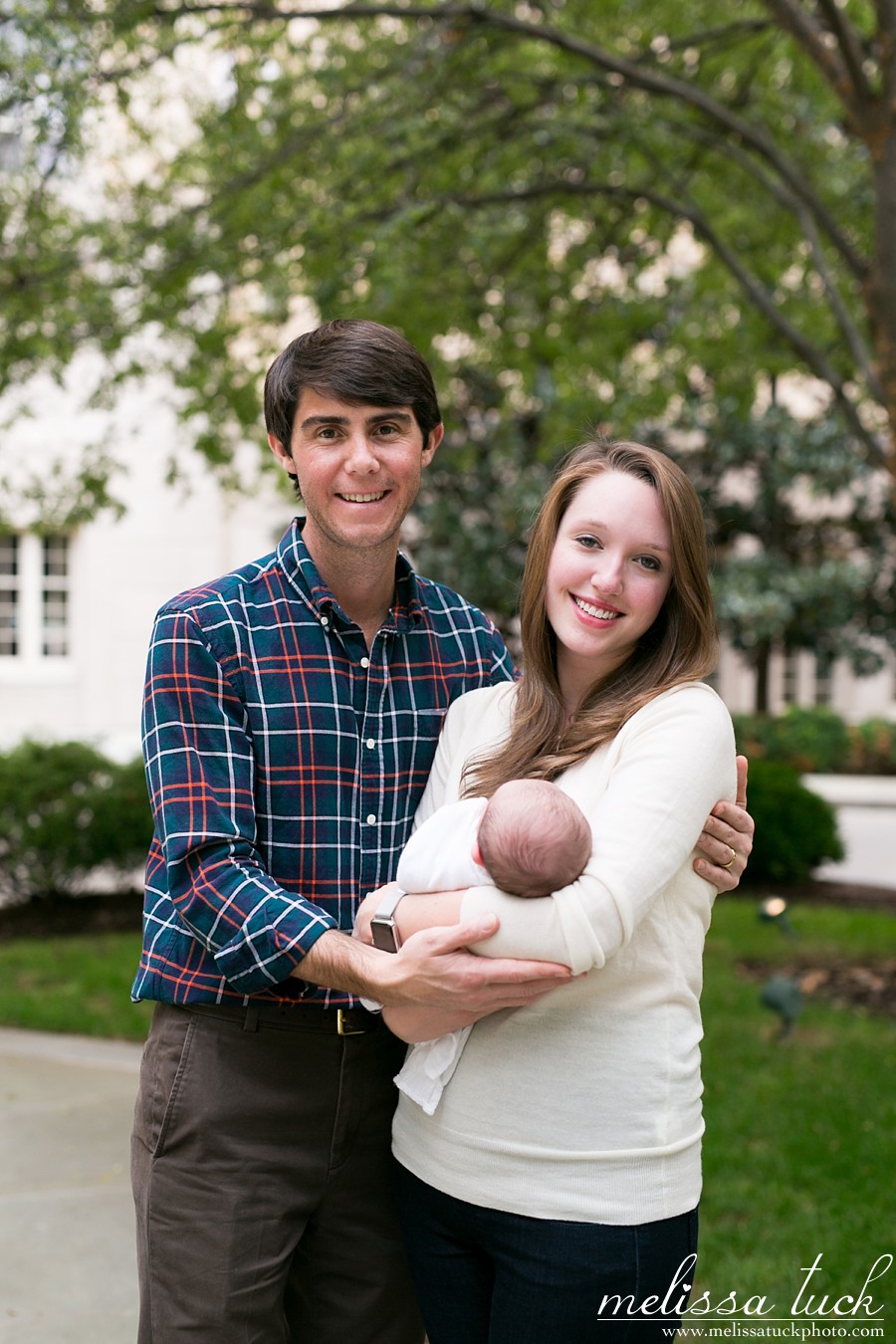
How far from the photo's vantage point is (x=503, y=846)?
2041 millimetres

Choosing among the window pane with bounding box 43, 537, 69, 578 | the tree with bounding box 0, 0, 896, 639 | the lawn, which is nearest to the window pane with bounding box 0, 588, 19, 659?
the window pane with bounding box 43, 537, 69, 578

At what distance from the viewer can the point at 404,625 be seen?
269 centimetres

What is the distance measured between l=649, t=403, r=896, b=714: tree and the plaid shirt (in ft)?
45.9

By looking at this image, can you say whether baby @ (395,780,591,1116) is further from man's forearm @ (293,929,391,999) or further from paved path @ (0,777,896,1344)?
paved path @ (0,777,896,1344)

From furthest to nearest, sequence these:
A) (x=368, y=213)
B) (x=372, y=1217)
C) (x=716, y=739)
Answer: (x=368, y=213), (x=372, y=1217), (x=716, y=739)

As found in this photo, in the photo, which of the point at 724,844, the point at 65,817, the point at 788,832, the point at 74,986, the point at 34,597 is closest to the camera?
the point at 724,844

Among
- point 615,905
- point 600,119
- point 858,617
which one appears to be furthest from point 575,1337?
point 858,617

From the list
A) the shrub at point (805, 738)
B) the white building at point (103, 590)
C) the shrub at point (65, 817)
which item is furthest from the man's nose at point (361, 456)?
the shrub at point (805, 738)

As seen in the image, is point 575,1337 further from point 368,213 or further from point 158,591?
point 158,591

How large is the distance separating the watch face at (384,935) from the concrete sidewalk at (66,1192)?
2.44 m

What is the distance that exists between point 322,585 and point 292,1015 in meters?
0.84

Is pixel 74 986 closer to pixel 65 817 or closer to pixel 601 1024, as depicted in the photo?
pixel 65 817

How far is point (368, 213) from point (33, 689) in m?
15.9

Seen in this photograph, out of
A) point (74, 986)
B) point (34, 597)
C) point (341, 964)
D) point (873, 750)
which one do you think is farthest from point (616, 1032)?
point (873, 750)
